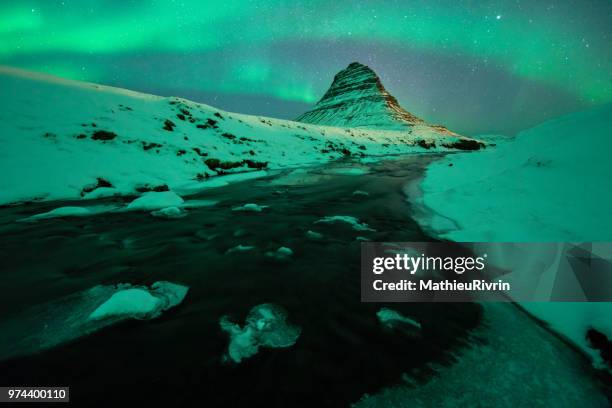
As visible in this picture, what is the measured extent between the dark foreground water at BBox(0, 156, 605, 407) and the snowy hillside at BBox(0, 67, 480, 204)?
159 inches

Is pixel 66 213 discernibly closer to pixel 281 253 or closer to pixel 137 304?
pixel 137 304

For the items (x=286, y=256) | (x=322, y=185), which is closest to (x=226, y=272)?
(x=286, y=256)

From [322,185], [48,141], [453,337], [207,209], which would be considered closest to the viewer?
[453,337]

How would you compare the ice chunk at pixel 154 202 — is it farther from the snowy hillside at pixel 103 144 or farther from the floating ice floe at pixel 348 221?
the floating ice floe at pixel 348 221

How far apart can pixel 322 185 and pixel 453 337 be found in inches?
366

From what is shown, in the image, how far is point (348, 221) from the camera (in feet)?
20.1

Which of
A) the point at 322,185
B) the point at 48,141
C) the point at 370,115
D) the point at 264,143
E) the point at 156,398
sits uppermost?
the point at 370,115

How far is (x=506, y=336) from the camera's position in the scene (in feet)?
8.32

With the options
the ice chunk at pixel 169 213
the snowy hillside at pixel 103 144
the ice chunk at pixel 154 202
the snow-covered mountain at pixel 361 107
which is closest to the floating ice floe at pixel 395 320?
the ice chunk at pixel 169 213

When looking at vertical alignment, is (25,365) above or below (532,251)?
below

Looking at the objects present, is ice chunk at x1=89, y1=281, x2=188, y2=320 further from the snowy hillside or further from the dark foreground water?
the snowy hillside

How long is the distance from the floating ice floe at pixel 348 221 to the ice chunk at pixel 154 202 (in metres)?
4.44

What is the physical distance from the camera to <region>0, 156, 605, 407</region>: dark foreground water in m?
1.97

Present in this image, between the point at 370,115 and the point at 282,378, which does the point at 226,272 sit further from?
the point at 370,115
